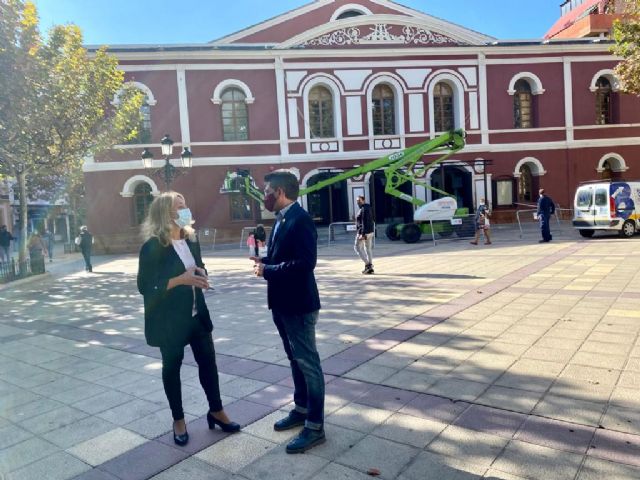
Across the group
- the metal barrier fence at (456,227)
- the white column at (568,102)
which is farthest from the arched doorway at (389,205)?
the white column at (568,102)

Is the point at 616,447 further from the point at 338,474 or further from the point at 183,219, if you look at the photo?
the point at 183,219

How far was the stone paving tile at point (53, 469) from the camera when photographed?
3.31m

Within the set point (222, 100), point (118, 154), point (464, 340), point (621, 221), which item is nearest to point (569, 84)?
point (621, 221)

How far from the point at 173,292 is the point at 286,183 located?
1119 millimetres

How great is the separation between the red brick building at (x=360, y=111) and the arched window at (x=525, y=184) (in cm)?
5

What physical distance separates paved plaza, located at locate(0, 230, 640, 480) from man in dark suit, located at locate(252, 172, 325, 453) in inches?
8.1

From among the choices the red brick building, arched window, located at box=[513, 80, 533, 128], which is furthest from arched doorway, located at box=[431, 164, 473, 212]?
arched window, located at box=[513, 80, 533, 128]

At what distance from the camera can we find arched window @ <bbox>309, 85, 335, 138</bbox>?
2442cm

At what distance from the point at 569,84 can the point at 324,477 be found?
27.5 meters

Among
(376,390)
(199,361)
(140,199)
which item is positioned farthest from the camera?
(140,199)

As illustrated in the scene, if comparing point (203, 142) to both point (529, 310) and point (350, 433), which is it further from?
point (350, 433)

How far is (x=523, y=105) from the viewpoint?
25.8 meters

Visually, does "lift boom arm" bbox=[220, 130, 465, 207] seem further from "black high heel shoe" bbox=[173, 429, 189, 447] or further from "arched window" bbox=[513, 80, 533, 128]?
"black high heel shoe" bbox=[173, 429, 189, 447]

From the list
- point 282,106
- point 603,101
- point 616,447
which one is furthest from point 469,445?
Result: point 603,101
